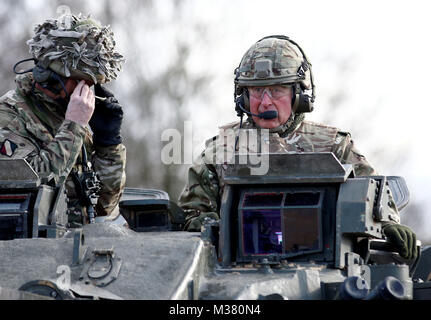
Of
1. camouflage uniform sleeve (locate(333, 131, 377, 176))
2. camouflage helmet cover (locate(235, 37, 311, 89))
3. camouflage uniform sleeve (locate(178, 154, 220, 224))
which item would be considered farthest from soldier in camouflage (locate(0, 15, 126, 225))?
camouflage uniform sleeve (locate(333, 131, 377, 176))

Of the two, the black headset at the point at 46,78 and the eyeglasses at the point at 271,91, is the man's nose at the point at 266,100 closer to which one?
the eyeglasses at the point at 271,91

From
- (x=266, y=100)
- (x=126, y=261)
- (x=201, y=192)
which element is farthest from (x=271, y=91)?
(x=126, y=261)

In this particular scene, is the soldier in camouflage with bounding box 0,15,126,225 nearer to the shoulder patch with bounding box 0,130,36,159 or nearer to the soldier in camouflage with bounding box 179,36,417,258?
the shoulder patch with bounding box 0,130,36,159

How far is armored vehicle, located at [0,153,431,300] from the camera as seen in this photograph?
855 cm

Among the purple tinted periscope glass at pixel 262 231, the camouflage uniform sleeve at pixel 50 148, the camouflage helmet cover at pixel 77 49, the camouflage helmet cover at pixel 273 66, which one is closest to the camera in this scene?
the purple tinted periscope glass at pixel 262 231

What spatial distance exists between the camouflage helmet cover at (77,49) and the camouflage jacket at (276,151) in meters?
1.37

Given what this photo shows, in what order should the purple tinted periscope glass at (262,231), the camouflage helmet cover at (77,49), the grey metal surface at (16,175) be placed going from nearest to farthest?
the purple tinted periscope glass at (262,231) < the grey metal surface at (16,175) < the camouflage helmet cover at (77,49)

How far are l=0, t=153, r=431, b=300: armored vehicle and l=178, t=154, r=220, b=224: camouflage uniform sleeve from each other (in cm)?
72

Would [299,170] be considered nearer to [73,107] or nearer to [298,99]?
[298,99]

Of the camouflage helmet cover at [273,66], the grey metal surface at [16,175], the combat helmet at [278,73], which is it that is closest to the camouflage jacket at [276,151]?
the combat helmet at [278,73]

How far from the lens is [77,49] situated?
1266 centimetres

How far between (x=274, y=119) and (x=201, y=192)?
99 cm

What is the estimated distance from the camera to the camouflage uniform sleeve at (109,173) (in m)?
13.0
